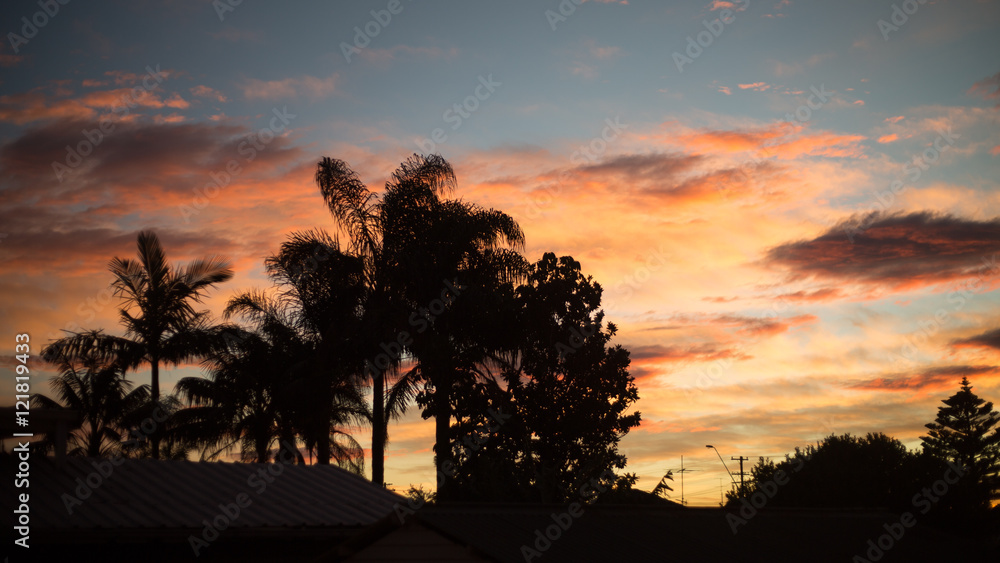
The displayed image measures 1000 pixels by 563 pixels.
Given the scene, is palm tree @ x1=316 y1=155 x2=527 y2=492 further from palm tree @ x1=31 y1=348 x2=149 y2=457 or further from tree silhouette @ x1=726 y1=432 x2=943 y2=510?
tree silhouette @ x1=726 y1=432 x2=943 y2=510

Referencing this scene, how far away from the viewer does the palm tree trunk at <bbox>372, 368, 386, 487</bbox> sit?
2856 centimetres

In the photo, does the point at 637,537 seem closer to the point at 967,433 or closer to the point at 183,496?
the point at 183,496

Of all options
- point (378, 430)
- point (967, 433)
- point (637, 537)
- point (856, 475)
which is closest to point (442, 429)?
point (378, 430)

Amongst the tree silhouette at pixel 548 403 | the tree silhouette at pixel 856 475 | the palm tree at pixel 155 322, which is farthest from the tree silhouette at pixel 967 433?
the palm tree at pixel 155 322

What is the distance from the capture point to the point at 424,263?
30297 mm

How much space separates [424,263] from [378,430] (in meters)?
6.63

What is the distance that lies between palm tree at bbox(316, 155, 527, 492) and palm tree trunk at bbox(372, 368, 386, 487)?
1.5 inches

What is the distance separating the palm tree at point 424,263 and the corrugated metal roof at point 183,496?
419 inches

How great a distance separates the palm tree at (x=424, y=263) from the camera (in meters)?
30.0

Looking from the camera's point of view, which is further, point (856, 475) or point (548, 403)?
point (856, 475)

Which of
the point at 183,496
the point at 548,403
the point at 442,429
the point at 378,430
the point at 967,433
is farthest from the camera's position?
the point at 967,433

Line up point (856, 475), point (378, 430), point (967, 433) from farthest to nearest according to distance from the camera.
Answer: point (967, 433) → point (856, 475) → point (378, 430)

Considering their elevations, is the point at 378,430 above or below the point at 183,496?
above

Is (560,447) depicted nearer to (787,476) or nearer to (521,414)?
(521,414)
